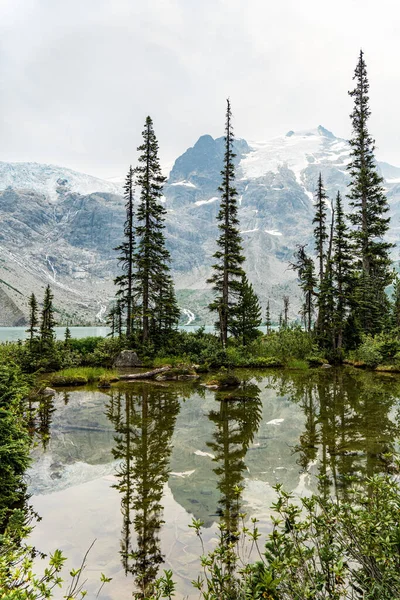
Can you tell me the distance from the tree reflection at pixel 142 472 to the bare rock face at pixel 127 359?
11397 mm

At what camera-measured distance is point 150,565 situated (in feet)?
14.0

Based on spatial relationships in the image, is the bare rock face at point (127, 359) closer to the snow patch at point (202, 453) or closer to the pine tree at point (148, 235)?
the pine tree at point (148, 235)

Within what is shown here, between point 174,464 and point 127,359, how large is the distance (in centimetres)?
1946

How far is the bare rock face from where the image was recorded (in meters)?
26.1

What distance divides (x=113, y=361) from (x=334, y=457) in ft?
70.9

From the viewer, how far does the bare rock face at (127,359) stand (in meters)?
26.1

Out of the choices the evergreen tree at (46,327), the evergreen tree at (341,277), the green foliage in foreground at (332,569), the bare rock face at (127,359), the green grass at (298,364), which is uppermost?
the evergreen tree at (341,277)

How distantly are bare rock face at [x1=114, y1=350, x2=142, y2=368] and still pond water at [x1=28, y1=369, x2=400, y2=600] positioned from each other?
11.2m

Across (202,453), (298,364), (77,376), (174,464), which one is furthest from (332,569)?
(298,364)

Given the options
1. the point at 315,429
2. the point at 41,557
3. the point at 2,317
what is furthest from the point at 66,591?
the point at 2,317

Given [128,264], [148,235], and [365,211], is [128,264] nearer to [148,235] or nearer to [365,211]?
[148,235]

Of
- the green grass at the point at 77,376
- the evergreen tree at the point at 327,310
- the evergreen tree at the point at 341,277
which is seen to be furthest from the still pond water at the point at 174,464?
the evergreen tree at the point at 327,310

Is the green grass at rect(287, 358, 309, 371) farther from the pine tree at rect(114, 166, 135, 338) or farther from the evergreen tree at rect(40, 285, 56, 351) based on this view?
the evergreen tree at rect(40, 285, 56, 351)

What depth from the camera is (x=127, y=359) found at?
86.3 feet
